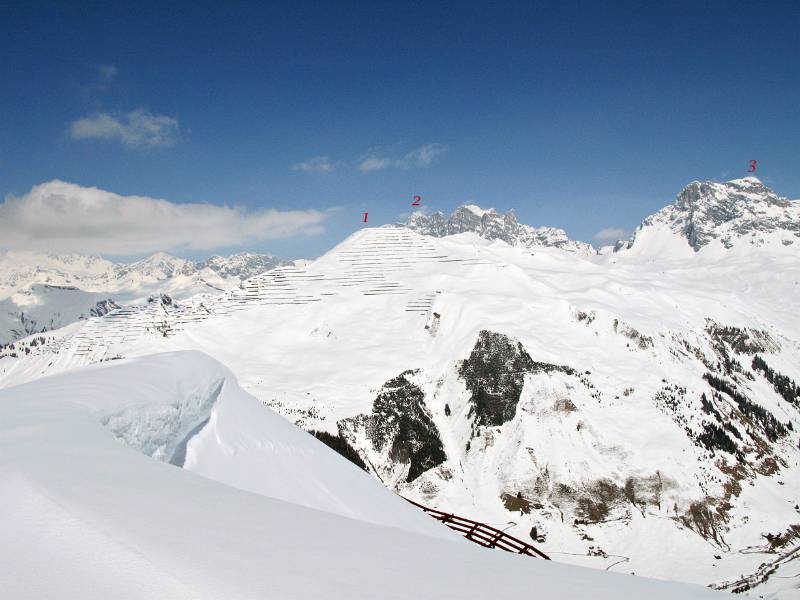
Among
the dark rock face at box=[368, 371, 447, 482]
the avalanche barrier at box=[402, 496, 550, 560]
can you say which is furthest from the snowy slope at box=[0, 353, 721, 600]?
the dark rock face at box=[368, 371, 447, 482]

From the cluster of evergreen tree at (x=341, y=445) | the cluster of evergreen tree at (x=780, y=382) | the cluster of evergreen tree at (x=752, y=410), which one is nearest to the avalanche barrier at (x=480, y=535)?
the cluster of evergreen tree at (x=341, y=445)

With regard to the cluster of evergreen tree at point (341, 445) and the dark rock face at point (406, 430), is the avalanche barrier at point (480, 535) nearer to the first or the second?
the cluster of evergreen tree at point (341, 445)

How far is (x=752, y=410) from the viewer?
275 ft

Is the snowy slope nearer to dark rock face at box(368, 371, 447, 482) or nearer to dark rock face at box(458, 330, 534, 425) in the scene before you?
dark rock face at box(368, 371, 447, 482)

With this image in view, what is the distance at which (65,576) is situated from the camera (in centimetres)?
261

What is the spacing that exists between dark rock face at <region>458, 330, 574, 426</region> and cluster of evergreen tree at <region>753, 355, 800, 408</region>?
5915 cm

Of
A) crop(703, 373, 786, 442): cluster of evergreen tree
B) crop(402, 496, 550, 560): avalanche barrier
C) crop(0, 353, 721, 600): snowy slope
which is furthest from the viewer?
crop(703, 373, 786, 442): cluster of evergreen tree

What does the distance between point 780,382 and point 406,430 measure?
3434 inches

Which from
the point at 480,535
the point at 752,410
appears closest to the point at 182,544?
the point at 480,535

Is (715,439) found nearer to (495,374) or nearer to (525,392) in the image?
(525,392)

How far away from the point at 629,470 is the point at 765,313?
394ft

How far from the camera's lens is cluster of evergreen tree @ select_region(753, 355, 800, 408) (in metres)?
99.4

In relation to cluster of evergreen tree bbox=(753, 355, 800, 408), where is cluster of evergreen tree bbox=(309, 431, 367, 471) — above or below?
below

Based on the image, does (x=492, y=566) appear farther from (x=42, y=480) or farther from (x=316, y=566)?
(x=42, y=480)
